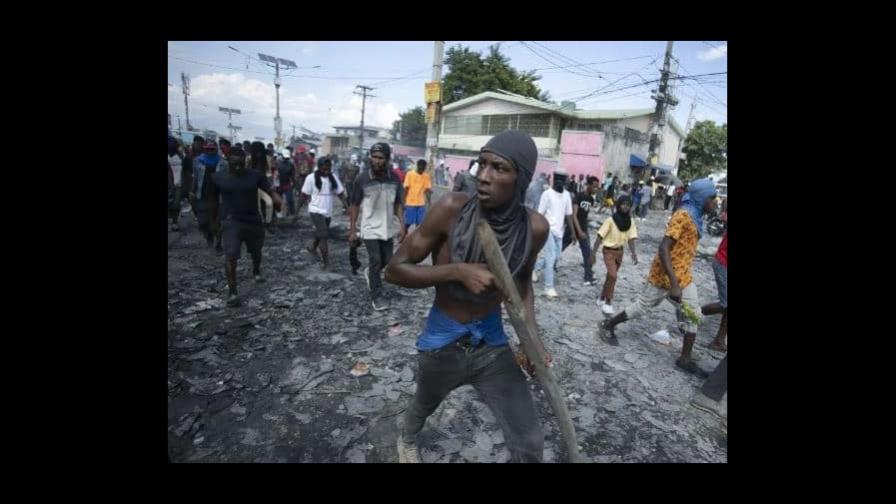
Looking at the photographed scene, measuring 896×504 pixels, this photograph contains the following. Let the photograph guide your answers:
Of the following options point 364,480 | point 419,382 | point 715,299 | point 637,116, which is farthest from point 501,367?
point 637,116

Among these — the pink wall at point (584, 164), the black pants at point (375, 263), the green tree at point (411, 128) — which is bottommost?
the black pants at point (375, 263)

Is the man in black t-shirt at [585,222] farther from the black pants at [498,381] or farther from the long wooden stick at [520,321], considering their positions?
the long wooden stick at [520,321]

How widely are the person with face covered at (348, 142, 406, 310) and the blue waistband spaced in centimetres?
325

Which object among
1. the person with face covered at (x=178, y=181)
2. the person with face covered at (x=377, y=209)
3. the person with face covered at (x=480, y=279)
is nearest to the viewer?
the person with face covered at (x=480, y=279)

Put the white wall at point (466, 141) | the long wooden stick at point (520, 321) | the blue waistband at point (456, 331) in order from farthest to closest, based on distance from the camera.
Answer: the white wall at point (466, 141)
the blue waistband at point (456, 331)
the long wooden stick at point (520, 321)

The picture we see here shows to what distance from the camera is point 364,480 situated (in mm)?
1484

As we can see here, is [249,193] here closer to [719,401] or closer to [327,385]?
[327,385]

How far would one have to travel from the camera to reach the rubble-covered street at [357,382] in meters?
2.81

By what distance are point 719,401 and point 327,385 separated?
132 inches

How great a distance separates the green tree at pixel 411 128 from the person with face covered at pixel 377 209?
5404 centimetres

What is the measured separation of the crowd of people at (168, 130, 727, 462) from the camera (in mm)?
1769

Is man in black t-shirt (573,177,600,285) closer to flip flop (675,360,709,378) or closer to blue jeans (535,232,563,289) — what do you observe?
blue jeans (535,232,563,289)

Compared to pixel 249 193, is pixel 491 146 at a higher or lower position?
higher

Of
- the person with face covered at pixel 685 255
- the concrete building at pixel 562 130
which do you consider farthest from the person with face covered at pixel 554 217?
the concrete building at pixel 562 130
